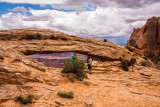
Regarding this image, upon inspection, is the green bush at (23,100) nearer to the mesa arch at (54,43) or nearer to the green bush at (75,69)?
the green bush at (75,69)

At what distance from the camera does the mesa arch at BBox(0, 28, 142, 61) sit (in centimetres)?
1684

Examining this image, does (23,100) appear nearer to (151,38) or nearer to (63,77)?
(63,77)

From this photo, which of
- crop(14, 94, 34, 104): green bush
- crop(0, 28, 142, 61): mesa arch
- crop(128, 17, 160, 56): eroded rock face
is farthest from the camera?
crop(128, 17, 160, 56): eroded rock face

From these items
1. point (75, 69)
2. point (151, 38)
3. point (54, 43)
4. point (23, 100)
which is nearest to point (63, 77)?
point (75, 69)

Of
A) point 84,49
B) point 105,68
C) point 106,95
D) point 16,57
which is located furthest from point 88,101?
point 84,49

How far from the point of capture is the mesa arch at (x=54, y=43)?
16844 mm

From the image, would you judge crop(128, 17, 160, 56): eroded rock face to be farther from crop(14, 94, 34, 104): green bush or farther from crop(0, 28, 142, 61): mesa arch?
crop(14, 94, 34, 104): green bush

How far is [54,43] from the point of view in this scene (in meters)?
18.2

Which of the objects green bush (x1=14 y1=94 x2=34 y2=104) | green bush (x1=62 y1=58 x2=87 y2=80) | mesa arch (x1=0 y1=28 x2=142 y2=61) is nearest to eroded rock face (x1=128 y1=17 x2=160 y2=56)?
mesa arch (x1=0 y1=28 x2=142 y2=61)

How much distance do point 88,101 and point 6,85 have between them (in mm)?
4468

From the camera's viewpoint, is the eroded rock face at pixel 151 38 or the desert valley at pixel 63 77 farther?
the eroded rock face at pixel 151 38

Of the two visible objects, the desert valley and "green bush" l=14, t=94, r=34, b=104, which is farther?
the desert valley

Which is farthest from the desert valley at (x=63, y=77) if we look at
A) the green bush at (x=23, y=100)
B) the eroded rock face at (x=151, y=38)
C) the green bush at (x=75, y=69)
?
the eroded rock face at (x=151, y=38)

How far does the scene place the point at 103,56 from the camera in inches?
795
